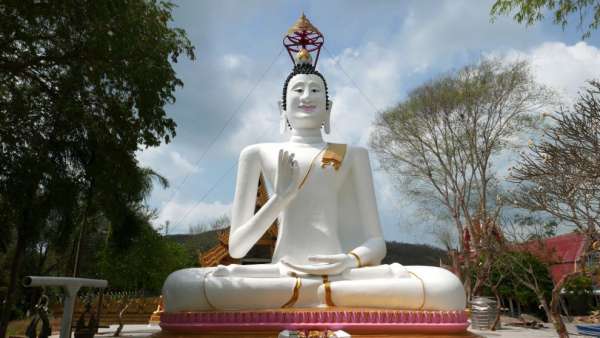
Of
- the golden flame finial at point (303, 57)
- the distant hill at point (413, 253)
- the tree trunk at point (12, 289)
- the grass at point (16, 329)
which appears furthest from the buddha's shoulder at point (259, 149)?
the distant hill at point (413, 253)

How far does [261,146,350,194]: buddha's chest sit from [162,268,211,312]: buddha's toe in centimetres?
166

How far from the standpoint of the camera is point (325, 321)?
489 cm

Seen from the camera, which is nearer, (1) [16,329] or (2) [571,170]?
(2) [571,170]

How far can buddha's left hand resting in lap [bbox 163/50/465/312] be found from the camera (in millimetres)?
5242

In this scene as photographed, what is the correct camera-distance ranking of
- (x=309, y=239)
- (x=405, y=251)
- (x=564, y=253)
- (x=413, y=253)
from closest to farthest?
(x=309, y=239), (x=564, y=253), (x=405, y=251), (x=413, y=253)

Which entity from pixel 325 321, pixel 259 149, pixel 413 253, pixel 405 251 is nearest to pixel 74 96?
pixel 259 149

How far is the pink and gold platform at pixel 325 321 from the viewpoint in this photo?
4.87 meters

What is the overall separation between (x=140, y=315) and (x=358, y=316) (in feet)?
60.7

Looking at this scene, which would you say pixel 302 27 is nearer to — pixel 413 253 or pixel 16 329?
pixel 16 329

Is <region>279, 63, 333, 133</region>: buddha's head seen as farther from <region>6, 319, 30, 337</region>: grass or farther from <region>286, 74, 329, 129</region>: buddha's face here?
<region>6, 319, 30, 337</region>: grass

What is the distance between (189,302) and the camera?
17.2 feet


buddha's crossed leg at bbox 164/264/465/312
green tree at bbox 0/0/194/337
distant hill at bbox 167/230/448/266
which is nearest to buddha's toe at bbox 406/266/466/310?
buddha's crossed leg at bbox 164/264/465/312

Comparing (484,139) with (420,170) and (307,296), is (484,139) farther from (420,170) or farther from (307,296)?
(307,296)

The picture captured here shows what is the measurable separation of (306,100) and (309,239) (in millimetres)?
1694
